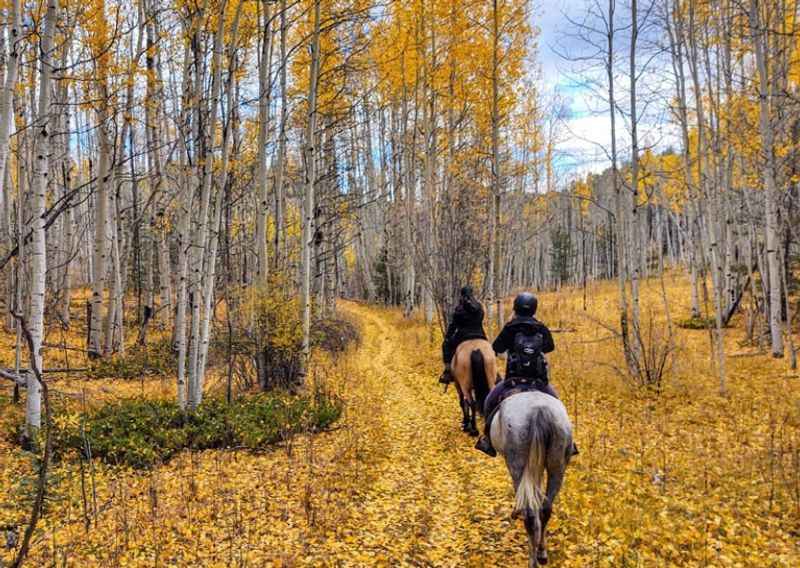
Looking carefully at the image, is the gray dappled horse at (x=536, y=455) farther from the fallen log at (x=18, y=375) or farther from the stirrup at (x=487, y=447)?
the fallen log at (x=18, y=375)

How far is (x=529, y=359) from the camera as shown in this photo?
501 cm

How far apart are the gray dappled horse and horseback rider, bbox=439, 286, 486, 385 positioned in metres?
3.31

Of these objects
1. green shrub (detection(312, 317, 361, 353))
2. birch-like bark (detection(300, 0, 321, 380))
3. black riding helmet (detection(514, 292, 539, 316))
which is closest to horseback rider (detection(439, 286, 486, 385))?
black riding helmet (detection(514, 292, 539, 316))

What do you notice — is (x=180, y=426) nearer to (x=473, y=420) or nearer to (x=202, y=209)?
(x=202, y=209)

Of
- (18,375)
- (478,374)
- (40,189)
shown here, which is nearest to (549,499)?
(478,374)

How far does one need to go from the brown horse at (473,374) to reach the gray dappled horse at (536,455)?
2806 millimetres

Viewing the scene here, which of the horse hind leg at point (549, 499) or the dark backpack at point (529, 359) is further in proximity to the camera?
the dark backpack at point (529, 359)

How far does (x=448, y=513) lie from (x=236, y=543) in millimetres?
2098

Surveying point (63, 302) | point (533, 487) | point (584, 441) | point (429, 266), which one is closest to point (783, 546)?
point (533, 487)

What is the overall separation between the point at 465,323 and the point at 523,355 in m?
2.83

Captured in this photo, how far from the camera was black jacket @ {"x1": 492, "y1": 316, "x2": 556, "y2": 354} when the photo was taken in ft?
17.1

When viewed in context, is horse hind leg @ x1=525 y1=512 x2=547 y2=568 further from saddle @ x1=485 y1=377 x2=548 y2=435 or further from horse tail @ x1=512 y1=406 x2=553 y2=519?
saddle @ x1=485 y1=377 x2=548 y2=435

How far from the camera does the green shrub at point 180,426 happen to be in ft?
21.2

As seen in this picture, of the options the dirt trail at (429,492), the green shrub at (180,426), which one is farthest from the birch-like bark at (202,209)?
the dirt trail at (429,492)
